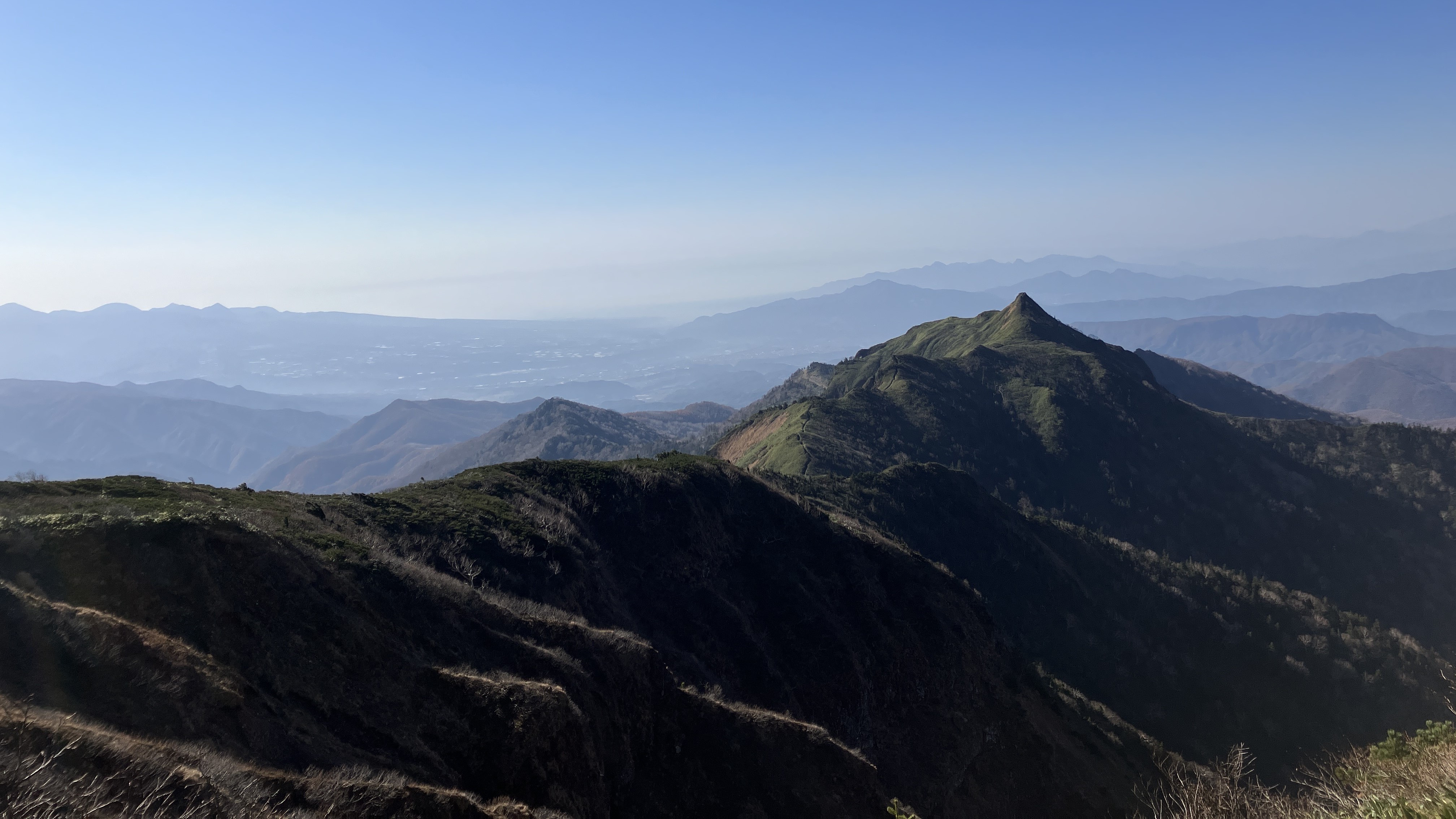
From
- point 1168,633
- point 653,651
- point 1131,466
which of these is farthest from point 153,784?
point 1131,466

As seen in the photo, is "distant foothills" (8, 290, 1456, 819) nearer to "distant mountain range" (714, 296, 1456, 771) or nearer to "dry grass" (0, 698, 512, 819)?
"dry grass" (0, 698, 512, 819)

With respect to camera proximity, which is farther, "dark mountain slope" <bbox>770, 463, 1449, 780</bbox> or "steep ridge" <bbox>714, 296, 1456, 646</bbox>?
"steep ridge" <bbox>714, 296, 1456, 646</bbox>

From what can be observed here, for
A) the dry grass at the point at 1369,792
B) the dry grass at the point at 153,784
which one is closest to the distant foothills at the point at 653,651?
the dry grass at the point at 153,784

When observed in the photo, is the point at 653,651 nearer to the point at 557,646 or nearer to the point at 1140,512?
the point at 557,646

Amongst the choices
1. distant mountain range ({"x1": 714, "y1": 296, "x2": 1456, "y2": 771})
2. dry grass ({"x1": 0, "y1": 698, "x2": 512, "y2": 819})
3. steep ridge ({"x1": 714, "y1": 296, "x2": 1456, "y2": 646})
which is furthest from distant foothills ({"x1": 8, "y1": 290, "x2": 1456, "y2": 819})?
steep ridge ({"x1": 714, "y1": 296, "x2": 1456, "y2": 646})

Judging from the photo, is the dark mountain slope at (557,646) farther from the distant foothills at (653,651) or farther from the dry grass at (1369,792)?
the dry grass at (1369,792)

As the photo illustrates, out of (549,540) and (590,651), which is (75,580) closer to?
(590,651)

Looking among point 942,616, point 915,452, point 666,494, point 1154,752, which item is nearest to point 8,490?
point 666,494
